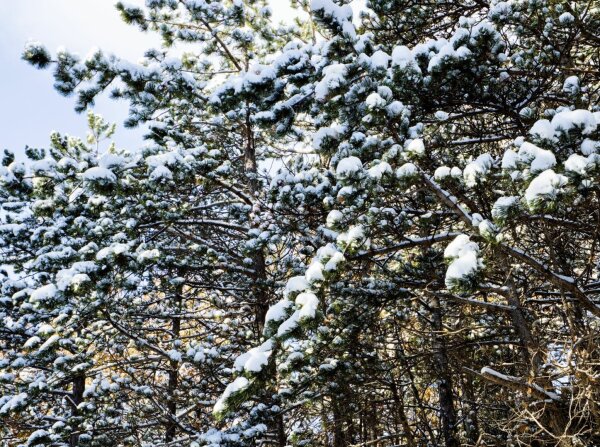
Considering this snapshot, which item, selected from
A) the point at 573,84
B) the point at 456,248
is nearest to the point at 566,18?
the point at 573,84

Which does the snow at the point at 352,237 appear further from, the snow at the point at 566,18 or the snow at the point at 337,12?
the snow at the point at 566,18

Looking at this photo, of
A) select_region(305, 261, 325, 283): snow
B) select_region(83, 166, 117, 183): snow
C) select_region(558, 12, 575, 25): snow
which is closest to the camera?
select_region(305, 261, 325, 283): snow

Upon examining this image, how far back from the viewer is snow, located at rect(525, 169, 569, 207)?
2070 millimetres

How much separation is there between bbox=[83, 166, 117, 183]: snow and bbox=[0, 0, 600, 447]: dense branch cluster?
0.02 meters

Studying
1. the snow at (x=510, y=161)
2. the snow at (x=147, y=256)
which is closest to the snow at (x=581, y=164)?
the snow at (x=510, y=161)

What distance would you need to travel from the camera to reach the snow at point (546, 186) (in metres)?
2.07

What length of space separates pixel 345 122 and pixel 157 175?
219cm

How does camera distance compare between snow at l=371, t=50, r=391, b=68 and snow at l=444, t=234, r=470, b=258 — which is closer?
snow at l=444, t=234, r=470, b=258

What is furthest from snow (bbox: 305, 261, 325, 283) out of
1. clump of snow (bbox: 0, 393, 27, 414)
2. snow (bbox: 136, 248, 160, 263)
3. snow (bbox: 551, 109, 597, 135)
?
clump of snow (bbox: 0, 393, 27, 414)

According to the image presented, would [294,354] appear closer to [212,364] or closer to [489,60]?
[212,364]

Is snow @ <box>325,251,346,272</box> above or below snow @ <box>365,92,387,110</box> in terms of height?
below

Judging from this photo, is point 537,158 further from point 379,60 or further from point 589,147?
point 379,60

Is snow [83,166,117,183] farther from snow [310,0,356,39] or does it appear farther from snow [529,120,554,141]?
snow [529,120,554,141]

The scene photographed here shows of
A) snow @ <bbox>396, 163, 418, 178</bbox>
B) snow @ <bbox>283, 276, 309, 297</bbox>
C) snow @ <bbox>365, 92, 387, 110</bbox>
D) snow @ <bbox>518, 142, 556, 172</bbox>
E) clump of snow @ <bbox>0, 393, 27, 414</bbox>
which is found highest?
snow @ <bbox>365, 92, 387, 110</bbox>
